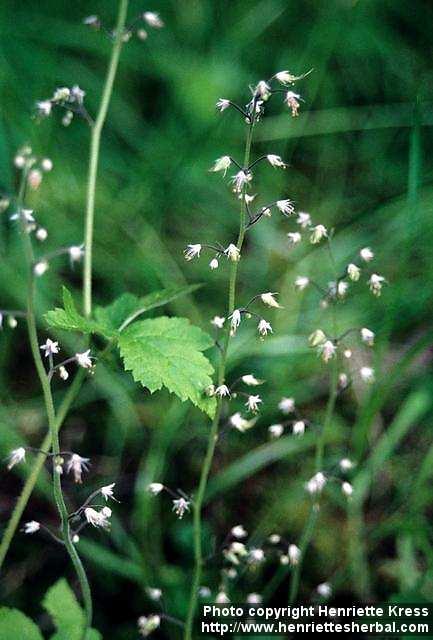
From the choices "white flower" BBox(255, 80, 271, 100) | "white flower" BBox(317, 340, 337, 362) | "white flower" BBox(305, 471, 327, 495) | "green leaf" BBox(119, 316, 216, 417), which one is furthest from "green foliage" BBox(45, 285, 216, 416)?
"white flower" BBox(255, 80, 271, 100)

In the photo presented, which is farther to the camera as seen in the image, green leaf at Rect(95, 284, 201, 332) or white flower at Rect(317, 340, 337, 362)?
green leaf at Rect(95, 284, 201, 332)

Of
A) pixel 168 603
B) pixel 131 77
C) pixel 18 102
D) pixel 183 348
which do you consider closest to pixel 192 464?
pixel 168 603

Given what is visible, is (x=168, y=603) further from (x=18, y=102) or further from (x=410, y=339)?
(x=18, y=102)

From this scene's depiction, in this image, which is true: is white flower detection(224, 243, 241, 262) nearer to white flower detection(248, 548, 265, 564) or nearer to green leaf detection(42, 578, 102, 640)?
white flower detection(248, 548, 265, 564)

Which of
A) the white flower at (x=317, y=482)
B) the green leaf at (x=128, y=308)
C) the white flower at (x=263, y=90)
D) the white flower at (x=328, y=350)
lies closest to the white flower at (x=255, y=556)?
the white flower at (x=317, y=482)

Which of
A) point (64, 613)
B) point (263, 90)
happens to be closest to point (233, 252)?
point (263, 90)

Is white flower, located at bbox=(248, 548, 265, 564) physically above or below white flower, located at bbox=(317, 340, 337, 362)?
below

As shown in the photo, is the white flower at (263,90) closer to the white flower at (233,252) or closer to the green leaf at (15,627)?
the white flower at (233,252)

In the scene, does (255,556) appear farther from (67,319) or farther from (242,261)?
(242,261)
